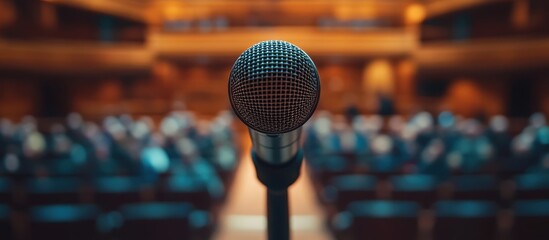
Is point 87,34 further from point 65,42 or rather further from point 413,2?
point 413,2

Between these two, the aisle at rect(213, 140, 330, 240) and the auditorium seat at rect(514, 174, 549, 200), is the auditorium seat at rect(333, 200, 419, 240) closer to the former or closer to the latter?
the aisle at rect(213, 140, 330, 240)

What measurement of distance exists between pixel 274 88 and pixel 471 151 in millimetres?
6162

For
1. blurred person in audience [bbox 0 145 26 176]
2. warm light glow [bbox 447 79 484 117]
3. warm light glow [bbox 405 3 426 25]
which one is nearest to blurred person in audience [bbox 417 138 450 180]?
blurred person in audience [bbox 0 145 26 176]

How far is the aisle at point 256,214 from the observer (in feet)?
15.5

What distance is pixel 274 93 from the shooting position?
79cm

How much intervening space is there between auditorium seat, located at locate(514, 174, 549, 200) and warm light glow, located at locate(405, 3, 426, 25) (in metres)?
11.6

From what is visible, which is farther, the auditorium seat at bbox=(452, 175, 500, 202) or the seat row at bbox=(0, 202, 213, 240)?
the auditorium seat at bbox=(452, 175, 500, 202)

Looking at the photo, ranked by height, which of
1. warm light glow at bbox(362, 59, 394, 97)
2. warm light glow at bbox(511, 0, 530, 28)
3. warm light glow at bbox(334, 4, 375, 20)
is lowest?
warm light glow at bbox(362, 59, 394, 97)

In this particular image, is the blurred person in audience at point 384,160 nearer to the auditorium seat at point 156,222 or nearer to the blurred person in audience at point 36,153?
the auditorium seat at point 156,222

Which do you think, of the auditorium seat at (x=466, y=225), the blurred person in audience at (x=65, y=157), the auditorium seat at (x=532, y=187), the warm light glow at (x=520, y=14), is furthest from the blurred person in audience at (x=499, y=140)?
the blurred person in audience at (x=65, y=157)

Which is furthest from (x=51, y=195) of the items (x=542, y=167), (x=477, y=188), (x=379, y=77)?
(x=379, y=77)

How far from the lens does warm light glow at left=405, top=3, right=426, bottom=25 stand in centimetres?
1498

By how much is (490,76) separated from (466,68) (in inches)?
30.1

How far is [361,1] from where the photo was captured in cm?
1523
